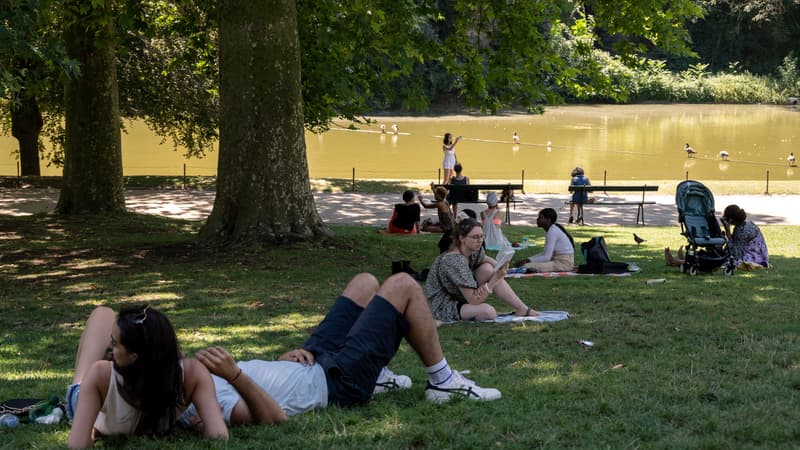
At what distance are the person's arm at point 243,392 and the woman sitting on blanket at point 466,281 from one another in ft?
11.1

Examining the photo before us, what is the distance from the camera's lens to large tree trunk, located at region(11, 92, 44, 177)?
2639 centimetres

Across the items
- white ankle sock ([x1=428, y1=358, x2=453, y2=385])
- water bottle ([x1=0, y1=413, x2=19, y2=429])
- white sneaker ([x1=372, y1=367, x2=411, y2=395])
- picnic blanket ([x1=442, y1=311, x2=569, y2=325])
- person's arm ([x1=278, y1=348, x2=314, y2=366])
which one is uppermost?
person's arm ([x1=278, y1=348, x2=314, y2=366])

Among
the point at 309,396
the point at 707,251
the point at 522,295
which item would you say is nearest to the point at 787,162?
the point at 707,251

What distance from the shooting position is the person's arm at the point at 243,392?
4598mm

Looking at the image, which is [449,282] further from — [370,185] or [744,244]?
[370,185]

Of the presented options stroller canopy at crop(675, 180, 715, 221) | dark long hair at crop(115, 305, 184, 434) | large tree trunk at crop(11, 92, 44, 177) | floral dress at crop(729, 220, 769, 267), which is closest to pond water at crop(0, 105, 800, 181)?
large tree trunk at crop(11, 92, 44, 177)

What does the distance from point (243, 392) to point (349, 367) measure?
0.69m

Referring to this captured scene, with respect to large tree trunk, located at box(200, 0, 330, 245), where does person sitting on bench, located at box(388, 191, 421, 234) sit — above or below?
below

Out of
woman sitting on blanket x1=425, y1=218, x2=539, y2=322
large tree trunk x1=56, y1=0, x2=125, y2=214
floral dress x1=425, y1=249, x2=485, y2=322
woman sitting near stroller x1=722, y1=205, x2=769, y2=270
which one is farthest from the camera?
large tree trunk x1=56, y1=0, x2=125, y2=214

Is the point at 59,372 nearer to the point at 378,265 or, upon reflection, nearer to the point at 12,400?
the point at 12,400

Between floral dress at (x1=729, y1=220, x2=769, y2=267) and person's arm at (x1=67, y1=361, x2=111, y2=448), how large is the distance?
9.81 m

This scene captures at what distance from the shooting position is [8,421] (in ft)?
16.8

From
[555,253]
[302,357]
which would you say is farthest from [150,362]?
[555,253]

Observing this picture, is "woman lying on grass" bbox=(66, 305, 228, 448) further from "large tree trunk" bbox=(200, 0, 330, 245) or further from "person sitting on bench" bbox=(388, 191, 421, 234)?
"person sitting on bench" bbox=(388, 191, 421, 234)
